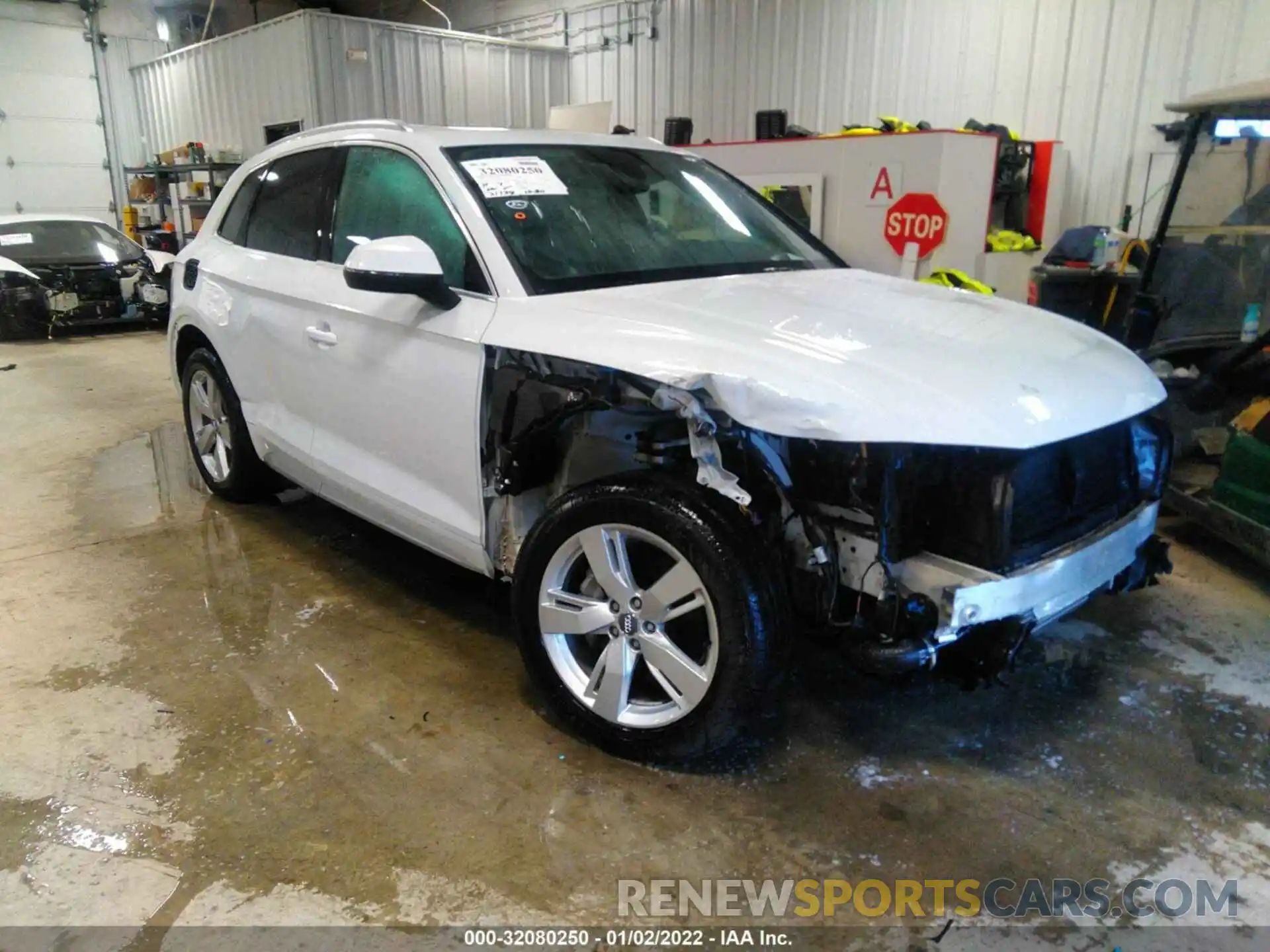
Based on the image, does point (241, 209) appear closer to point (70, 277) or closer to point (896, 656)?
point (896, 656)

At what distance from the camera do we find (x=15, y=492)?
16.2 feet

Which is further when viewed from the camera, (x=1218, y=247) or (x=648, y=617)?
(x=1218, y=247)

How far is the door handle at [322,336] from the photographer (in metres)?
3.19

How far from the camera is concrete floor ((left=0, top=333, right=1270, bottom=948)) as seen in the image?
2141mm

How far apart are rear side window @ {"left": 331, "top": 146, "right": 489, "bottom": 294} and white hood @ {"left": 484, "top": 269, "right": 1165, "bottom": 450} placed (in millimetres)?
305

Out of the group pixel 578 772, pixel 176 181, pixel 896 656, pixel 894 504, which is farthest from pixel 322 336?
pixel 176 181

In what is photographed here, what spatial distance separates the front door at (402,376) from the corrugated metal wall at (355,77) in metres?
7.20

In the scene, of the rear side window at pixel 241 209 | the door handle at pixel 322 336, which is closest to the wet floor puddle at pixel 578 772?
the door handle at pixel 322 336

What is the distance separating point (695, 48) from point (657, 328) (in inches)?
322

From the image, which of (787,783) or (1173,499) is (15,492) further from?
(1173,499)

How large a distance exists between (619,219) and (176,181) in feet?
39.8

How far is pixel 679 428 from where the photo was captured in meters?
2.57

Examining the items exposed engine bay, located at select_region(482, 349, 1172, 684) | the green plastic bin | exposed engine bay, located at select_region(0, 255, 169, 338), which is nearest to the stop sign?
the green plastic bin

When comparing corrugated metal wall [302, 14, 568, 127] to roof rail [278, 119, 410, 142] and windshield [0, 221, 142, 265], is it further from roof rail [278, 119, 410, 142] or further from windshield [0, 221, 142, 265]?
roof rail [278, 119, 410, 142]
